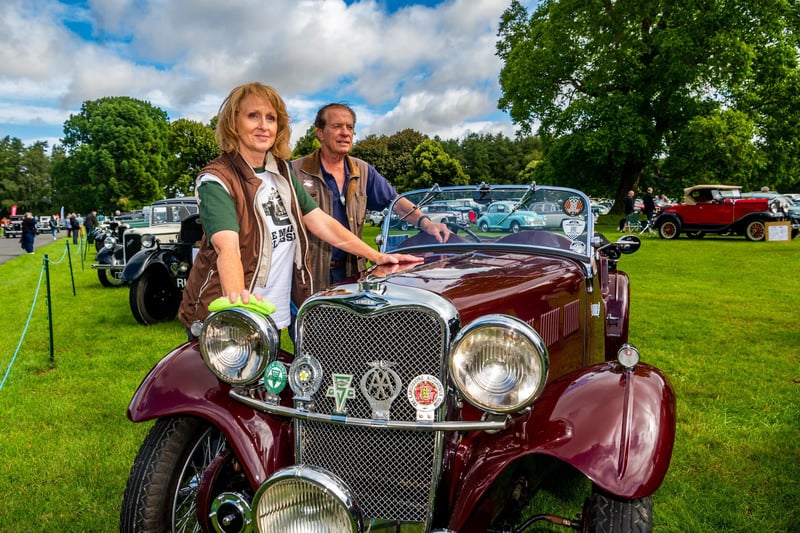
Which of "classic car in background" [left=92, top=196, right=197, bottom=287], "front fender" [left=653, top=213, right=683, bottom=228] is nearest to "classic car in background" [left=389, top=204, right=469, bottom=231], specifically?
"classic car in background" [left=92, top=196, right=197, bottom=287]

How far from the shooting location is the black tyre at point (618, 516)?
190 cm

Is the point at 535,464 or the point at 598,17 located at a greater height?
the point at 598,17

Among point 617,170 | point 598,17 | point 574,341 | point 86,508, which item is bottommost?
point 86,508

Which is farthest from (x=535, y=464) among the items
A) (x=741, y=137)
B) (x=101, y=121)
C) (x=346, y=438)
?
(x=101, y=121)

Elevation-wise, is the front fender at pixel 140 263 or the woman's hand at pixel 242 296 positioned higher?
the woman's hand at pixel 242 296

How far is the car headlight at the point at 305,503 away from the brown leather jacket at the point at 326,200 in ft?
5.69

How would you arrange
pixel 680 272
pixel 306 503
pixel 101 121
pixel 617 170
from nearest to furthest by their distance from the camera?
pixel 306 503 → pixel 680 272 → pixel 617 170 → pixel 101 121

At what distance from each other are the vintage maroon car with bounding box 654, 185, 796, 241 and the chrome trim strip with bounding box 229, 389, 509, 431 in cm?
1962

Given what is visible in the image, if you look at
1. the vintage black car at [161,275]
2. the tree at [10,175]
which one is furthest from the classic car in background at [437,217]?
the tree at [10,175]

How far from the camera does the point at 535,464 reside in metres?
2.35

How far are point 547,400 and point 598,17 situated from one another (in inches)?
1084

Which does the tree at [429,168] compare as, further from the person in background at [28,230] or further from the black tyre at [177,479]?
the black tyre at [177,479]

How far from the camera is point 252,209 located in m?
2.65

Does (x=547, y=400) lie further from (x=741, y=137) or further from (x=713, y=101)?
(x=713, y=101)
